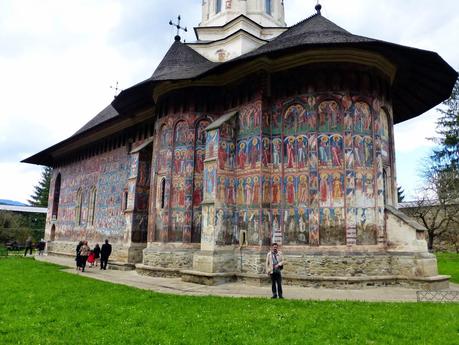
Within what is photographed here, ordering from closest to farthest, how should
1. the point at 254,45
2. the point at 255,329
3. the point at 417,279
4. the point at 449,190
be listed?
the point at 255,329 < the point at 417,279 < the point at 254,45 < the point at 449,190

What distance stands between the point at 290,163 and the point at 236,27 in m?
9.00

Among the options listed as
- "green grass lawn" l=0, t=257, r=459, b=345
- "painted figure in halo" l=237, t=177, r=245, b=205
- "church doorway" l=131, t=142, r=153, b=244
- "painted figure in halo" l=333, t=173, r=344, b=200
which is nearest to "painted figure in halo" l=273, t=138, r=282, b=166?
"painted figure in halo" l=237, t=177, r=245, b=205

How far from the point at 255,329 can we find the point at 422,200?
25.0 m

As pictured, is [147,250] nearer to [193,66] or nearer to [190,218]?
[190,218]

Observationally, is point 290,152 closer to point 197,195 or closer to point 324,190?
point 324,190

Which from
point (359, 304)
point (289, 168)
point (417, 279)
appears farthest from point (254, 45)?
point (359, 304)

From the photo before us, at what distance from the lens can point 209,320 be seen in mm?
6555

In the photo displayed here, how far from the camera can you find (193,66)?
15766 mm

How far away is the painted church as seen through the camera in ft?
37.9

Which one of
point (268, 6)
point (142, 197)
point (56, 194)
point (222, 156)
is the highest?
point (268, 6)

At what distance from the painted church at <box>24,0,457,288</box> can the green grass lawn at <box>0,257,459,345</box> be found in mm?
3407

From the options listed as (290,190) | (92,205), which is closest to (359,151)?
(290,190)

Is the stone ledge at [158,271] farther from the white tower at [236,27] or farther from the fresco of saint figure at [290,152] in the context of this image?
the white tower at [236,27]

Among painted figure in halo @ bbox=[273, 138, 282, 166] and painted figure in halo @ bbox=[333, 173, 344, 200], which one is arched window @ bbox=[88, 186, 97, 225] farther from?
painted figure in halo @ bbox=[333, 173, 344, 200]
